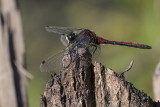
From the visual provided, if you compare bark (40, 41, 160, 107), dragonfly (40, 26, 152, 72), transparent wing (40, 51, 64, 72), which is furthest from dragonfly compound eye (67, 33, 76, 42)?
bark (40, 41, 160, 107)

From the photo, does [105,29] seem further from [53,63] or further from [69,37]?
[53,63]

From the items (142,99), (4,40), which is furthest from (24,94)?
(142,99)

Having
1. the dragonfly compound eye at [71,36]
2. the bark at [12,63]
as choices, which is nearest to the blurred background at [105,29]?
the bark at [12,63]

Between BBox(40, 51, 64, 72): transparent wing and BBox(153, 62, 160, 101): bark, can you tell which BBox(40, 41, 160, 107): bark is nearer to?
BBox(40, 51, 64, 72): transparent wing

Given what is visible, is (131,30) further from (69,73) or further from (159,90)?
(69,73)

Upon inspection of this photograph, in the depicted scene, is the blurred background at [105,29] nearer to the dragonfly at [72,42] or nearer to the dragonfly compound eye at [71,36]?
the dragonfly at [72,42]

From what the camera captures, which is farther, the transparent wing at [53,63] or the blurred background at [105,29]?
the blurred background at [105,29]

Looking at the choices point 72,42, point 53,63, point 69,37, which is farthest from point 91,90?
point 69,37
